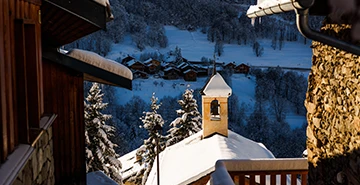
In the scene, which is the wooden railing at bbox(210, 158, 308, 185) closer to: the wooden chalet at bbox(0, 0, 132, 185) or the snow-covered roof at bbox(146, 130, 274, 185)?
the wooden chalet at bbox(0, 0, 132, 185)

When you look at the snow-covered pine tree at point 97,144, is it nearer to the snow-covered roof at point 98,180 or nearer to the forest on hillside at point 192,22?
the snow-covered roof at point 98,180

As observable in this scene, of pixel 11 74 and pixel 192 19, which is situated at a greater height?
pixel 192 19

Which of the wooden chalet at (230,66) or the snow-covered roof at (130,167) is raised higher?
the wooden chalet at (230,66)

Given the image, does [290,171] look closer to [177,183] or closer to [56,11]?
[56,11]

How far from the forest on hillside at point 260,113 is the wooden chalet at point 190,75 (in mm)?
2985

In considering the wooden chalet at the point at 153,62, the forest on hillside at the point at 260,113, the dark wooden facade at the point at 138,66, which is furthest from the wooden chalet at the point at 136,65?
the forest on hillside at the point at 260,113

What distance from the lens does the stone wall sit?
Answer: 8.42 feet

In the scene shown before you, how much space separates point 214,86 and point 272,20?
43808 mm

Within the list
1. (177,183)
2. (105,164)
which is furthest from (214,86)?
(105,164)

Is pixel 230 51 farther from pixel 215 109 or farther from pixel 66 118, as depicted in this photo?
pixel 66 118

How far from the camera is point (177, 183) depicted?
28.1 feet

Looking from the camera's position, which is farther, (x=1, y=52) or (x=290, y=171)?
(x=290, y=171)

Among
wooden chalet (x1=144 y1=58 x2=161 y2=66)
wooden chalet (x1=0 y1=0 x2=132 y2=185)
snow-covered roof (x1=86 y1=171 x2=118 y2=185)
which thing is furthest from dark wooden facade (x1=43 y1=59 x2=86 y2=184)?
wooden chalet (x1=144 y1=58 x2=161 y2=66)

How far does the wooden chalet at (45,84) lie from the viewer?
7.39 ft
